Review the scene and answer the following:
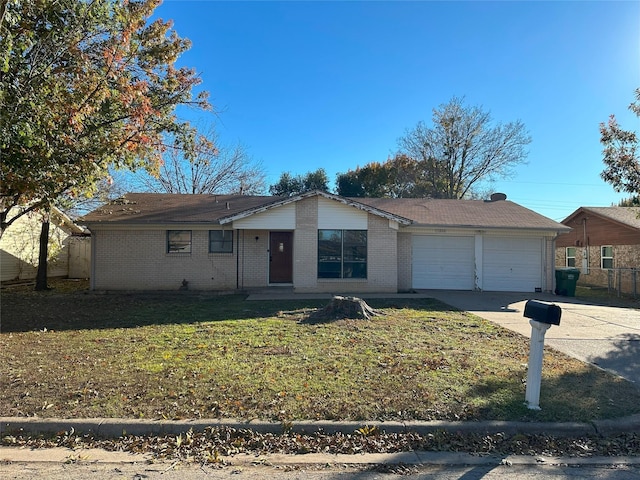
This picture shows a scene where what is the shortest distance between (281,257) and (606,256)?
57.8ft

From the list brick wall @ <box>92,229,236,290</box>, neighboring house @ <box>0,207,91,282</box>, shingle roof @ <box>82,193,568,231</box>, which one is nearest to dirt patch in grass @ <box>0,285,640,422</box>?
brick wall @ <box>92,229,236,290</box>

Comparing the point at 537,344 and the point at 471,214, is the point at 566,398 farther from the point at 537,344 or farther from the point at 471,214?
the point at 471,214

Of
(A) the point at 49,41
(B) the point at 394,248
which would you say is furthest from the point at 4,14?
(B) the point at 394,248

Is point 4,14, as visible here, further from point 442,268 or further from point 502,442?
point 442,268

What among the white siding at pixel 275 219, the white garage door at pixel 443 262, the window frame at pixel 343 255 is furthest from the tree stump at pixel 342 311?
the white garage door at pixel 443 262

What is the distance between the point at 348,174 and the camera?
A: 128 ft

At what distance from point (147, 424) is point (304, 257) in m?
11.0

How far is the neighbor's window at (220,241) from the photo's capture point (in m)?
15.9

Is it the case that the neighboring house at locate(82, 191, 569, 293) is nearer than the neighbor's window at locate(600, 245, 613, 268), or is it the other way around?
the neighboring house at locate(82, 191, 569, 293)

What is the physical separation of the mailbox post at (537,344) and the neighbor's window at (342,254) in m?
10.5

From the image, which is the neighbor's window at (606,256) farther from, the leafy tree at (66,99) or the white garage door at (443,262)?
the leafy tree at (66,99)

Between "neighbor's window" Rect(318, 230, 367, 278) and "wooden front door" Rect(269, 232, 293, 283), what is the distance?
1652 mm

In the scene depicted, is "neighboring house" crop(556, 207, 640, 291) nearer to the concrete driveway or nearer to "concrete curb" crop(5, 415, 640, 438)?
the concrete driveway

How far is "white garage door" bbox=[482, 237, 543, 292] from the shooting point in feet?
56.1
